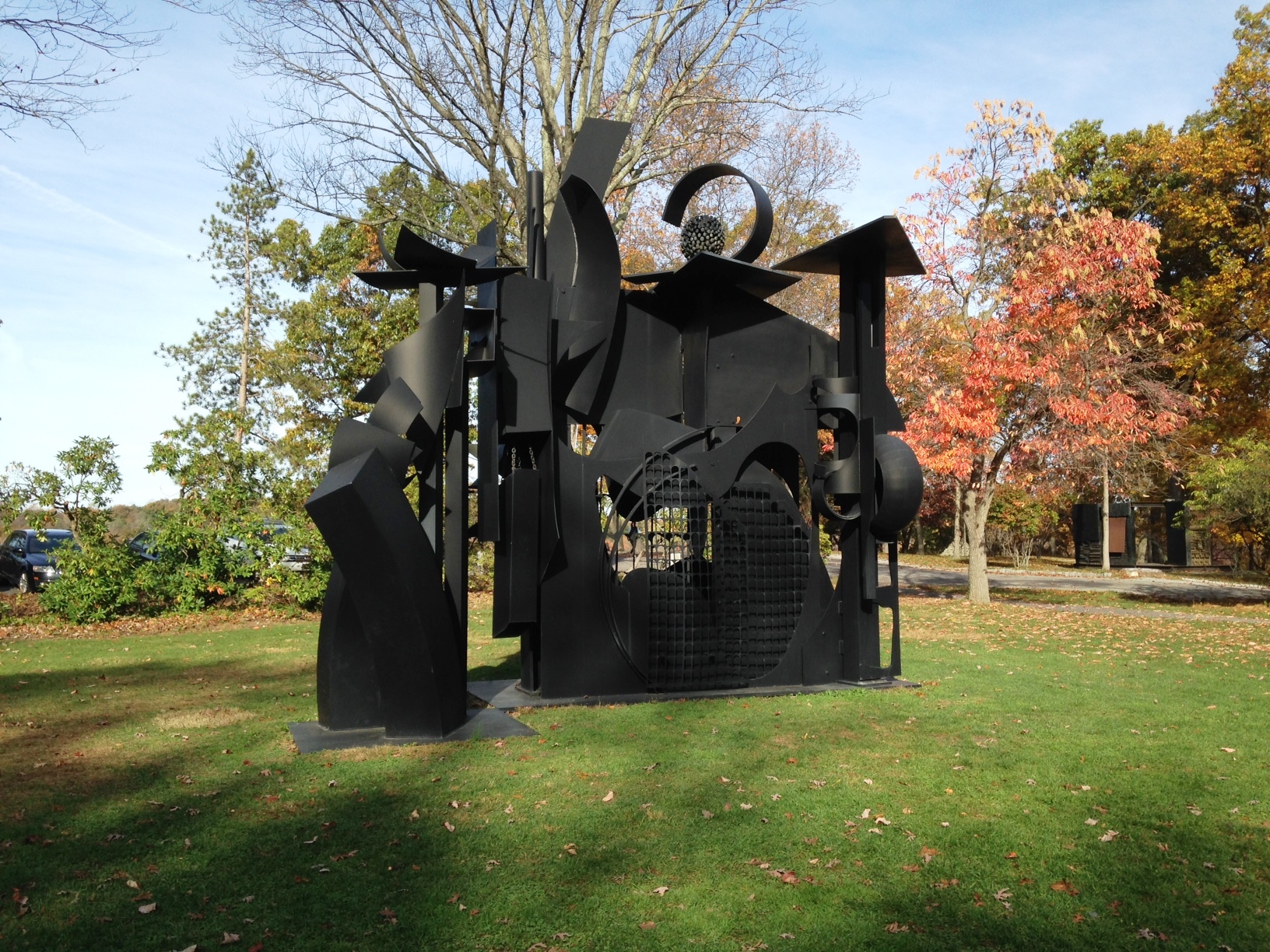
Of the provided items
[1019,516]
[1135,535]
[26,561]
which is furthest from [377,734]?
[1135,535]

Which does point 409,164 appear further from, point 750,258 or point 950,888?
point 950,888

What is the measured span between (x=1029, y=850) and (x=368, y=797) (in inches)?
133

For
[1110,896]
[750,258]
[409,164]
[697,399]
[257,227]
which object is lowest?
[1110,896]

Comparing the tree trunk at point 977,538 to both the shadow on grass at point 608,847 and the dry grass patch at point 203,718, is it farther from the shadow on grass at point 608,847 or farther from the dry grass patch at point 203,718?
the dry grass patch at point 203,718

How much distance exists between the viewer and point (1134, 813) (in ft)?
17.4

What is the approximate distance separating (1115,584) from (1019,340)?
10.6m

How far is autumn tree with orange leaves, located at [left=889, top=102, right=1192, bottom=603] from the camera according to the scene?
1580 centimetres

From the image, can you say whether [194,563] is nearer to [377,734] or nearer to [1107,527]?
[377,734]

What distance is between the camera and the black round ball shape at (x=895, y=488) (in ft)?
28.7

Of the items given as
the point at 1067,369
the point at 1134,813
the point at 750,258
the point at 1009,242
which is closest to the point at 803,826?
the point at 1134,813

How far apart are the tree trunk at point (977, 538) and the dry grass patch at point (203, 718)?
13.6 metres

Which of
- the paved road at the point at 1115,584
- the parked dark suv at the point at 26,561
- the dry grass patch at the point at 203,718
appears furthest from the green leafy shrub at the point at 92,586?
the paved road at the point at 1115,584

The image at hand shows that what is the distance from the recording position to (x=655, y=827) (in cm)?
504

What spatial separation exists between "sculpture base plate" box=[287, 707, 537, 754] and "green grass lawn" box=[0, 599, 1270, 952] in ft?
0.52
